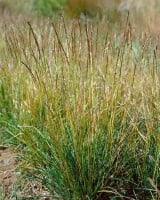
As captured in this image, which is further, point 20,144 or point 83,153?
point 20,144

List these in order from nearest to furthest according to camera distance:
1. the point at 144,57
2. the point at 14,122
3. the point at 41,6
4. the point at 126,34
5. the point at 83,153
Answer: the point at 83,153
the point at 126,34
the point at 144,57
the point at 14,122
the point at 41,6

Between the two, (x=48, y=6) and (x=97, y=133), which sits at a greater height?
(x=97, y=133)

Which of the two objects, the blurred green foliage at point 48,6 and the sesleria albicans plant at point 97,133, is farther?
the blurred green foliage at point 48,6

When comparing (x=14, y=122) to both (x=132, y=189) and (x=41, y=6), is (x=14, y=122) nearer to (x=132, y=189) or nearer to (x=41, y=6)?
(x=132, y=189)

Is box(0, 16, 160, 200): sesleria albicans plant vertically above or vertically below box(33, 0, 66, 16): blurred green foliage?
above

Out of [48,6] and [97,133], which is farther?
[48,6]

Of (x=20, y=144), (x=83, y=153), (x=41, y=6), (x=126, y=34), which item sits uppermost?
(x=126, y=34)

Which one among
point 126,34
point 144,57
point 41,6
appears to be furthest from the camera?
point 41,6

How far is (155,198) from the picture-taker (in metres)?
3.39

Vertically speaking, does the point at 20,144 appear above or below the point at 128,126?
below

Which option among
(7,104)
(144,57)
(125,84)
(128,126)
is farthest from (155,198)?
(7,104)

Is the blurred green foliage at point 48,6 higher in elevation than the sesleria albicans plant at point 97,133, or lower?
lower

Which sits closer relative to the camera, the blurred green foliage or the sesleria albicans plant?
the sesleria albicans plant

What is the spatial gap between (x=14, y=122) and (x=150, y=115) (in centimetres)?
154
